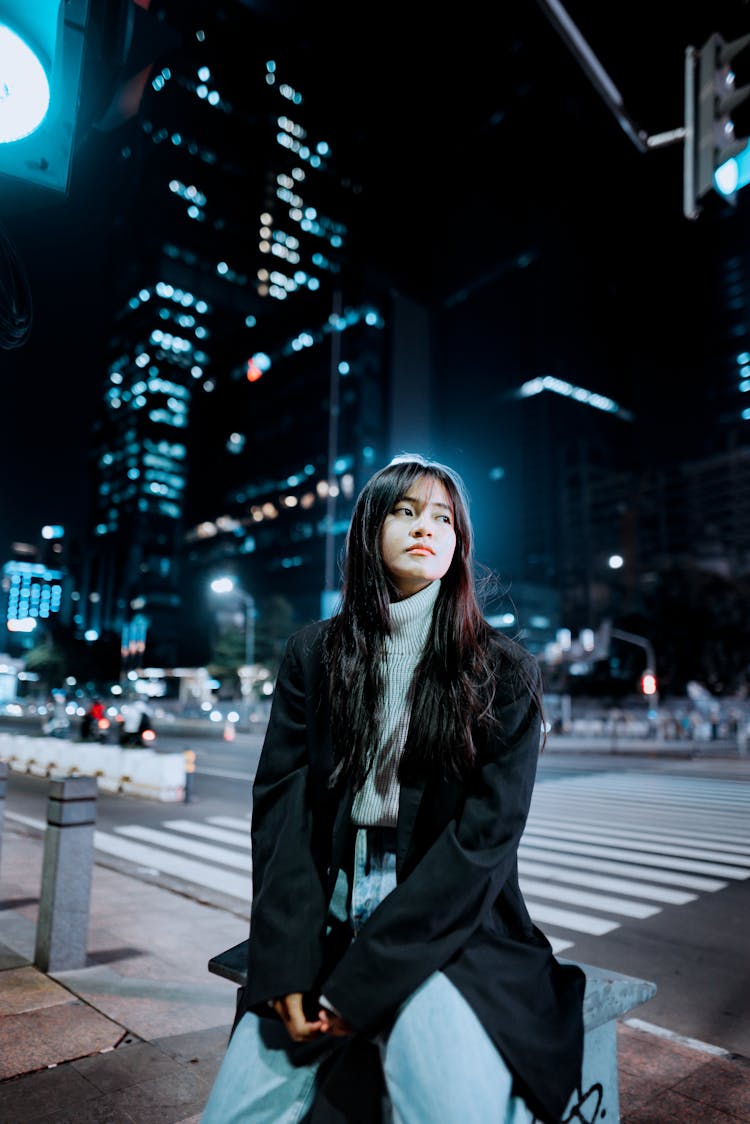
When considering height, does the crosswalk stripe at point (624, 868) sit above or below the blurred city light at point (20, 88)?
below

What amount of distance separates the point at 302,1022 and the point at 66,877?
3.52m

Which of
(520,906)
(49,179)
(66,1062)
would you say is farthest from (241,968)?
(49,179)

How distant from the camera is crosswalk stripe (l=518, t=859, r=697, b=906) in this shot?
22.0ft

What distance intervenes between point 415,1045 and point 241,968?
688mm

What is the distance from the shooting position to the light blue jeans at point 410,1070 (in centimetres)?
148

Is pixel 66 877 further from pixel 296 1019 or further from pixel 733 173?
pixel 733 173

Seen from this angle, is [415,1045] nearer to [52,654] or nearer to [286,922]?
[286,922]

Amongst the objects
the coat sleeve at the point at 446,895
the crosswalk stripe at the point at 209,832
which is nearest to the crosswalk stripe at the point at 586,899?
the crosswalk stripe at the point at 209,832

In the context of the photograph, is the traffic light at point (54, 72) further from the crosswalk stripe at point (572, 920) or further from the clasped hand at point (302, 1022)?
the crosswalk stripe at point (572, 920)

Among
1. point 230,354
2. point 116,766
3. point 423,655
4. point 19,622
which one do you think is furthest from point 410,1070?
point 230,354

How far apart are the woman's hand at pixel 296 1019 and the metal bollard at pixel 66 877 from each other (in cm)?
335

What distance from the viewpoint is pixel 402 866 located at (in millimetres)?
1773

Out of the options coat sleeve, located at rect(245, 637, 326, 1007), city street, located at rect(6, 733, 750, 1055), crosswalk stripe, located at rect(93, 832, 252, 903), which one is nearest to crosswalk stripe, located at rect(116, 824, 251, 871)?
city street, located at rect(6, 733, 750, 1055)

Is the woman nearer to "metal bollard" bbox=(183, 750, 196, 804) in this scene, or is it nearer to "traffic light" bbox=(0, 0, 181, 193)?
"traffic light" bbox=(0, 0, 181, 193)
